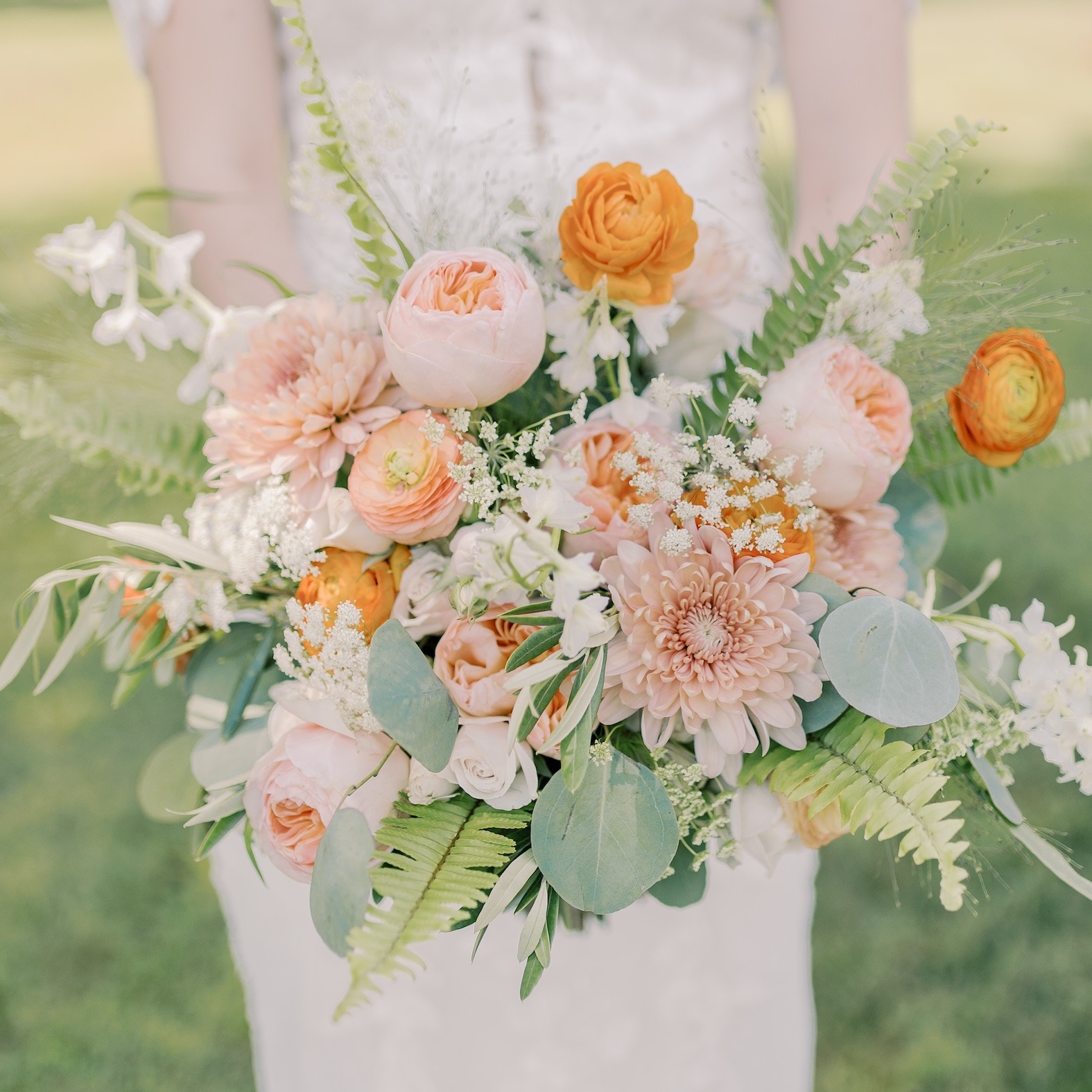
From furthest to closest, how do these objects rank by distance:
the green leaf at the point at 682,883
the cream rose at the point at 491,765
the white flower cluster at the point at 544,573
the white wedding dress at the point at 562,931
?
1. the white wedding dress at the point at 562,931
2. the green leaf at the point at 682,883
3. the cream rose at the point at 491,765
4. the white flower cluster at the point at 544,573

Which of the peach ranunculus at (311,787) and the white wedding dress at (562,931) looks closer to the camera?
the peach ranunculus at (311,787)

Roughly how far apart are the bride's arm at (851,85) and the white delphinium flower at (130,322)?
0.79m

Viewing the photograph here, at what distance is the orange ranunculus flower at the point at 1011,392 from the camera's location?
2.54ft

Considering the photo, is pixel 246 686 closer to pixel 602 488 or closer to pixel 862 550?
pixel 602 488

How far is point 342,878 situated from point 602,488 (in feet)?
1.05

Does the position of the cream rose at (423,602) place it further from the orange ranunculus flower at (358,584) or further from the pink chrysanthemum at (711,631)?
the pink chrysanthemum at (711,631)

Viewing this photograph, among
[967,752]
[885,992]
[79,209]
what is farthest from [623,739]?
[79,209]

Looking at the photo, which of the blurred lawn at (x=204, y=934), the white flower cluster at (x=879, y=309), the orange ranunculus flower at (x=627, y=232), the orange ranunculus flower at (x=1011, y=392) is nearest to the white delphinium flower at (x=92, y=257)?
the blurred lawn at (x=204, y=934)

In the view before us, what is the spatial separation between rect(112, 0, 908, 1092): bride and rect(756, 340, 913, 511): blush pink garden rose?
1.15 ft

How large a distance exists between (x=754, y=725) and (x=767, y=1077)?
0.92m

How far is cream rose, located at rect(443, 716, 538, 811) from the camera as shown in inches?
28.1

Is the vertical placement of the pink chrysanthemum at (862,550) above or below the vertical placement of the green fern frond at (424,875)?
above

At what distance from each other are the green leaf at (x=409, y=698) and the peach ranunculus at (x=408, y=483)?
0.25 ft

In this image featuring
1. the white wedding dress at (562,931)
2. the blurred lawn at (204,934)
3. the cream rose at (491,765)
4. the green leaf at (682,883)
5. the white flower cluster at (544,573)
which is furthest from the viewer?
the blurred lawn at (204,934)
